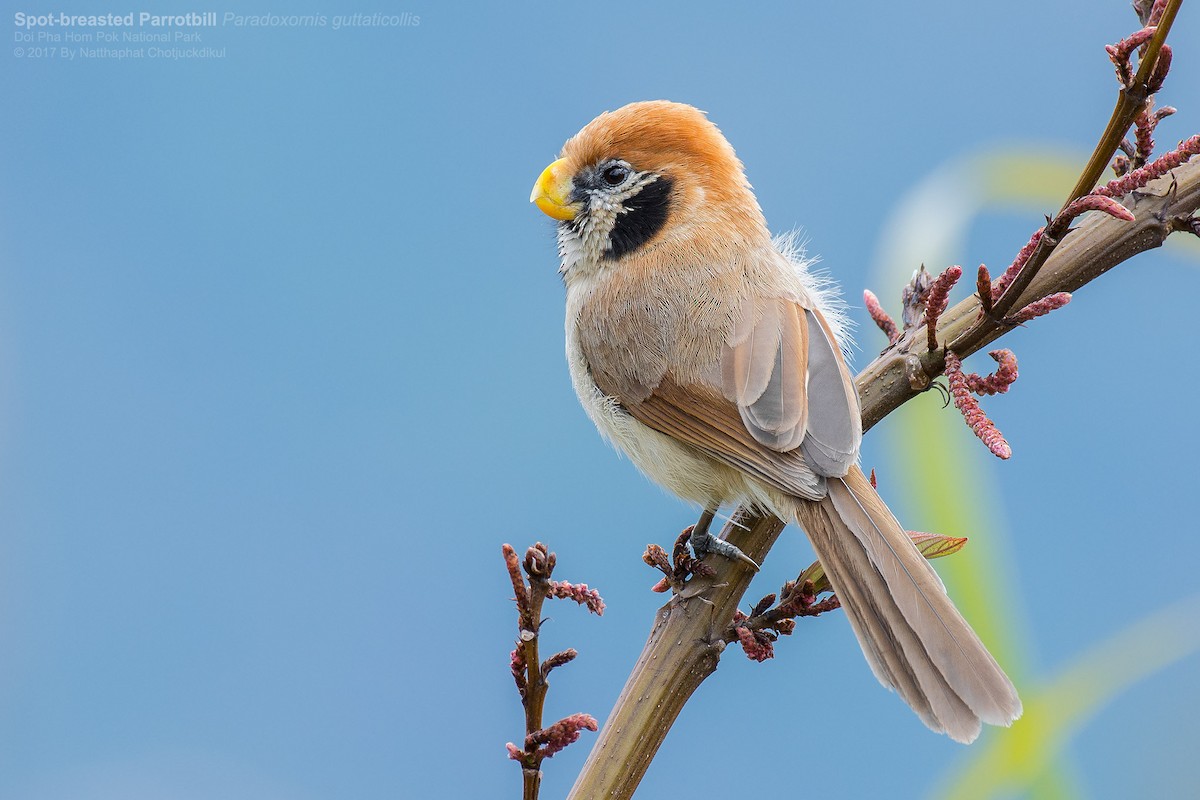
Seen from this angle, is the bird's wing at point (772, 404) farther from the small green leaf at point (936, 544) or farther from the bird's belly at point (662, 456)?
the small green leaf at point (936, 544)

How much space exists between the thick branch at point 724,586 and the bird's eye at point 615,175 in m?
1.09

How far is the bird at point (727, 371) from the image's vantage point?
2326 millimetres

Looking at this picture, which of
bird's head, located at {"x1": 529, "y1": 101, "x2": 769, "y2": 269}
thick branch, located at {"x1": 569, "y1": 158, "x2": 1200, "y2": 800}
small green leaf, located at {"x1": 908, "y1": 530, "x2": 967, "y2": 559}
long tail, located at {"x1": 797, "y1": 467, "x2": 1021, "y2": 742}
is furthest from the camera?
bird's head, located at {"x1": 529, "y1": 101, "x2": 769, "y2": 269}

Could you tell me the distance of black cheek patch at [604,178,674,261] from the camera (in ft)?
11.1

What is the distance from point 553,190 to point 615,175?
0.63 ft

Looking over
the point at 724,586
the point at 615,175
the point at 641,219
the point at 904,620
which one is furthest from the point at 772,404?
the point at 615,175

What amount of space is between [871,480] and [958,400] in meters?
0.66

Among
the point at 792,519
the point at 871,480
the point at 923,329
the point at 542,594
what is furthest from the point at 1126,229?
Result: the point at 542,594

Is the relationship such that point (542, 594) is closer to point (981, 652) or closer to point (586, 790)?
point (586, 790)

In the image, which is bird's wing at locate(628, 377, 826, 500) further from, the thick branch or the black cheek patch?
the black cheek patch

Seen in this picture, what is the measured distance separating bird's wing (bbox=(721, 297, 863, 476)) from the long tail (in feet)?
0.40

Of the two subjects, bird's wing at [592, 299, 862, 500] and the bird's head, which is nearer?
bird's wing at [592, 299, 862, 500]

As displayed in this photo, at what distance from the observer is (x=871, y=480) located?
8.93 feet

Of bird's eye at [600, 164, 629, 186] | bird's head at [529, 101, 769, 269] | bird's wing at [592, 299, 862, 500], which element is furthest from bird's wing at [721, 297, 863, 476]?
bird's eye at [600, 164, 629, 186]
